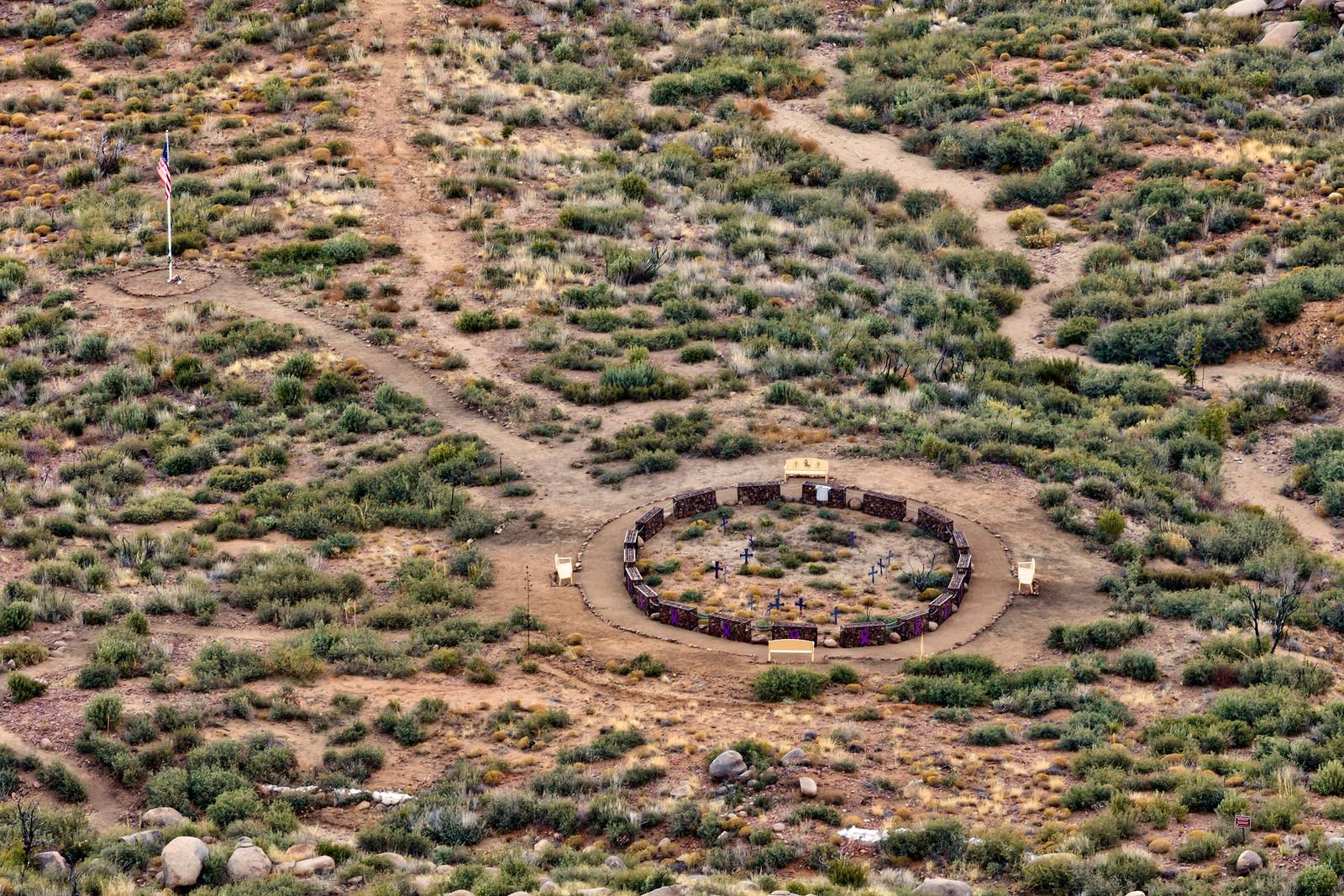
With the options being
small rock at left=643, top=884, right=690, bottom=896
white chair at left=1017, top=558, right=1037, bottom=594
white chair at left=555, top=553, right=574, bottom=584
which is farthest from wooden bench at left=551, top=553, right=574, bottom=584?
small rock at left=643, top=884, right=690, bottom=896

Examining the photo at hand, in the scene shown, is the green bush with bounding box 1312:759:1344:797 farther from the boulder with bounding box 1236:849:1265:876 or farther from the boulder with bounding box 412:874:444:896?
the boulder with bounding box 412:874:444:896

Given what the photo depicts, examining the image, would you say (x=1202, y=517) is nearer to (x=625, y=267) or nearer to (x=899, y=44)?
(x=625, y=267)

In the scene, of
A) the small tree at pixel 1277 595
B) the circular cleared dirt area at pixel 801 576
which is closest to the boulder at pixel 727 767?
the circular cleared dirt area at pixel 801 576

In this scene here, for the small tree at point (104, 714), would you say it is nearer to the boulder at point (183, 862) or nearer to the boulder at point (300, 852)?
the boulder at point (183, 862)

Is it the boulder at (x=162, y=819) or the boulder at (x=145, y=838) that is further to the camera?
the boulder at (x=162, y=819)

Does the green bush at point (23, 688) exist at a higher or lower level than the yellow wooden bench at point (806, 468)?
lower

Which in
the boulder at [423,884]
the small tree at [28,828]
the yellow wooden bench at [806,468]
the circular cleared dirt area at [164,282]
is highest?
the circular cleared dirt area at [164,282]

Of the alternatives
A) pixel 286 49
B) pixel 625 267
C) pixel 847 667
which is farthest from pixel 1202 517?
pixel 286 49

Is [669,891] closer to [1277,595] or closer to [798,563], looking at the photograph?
[798,563]
